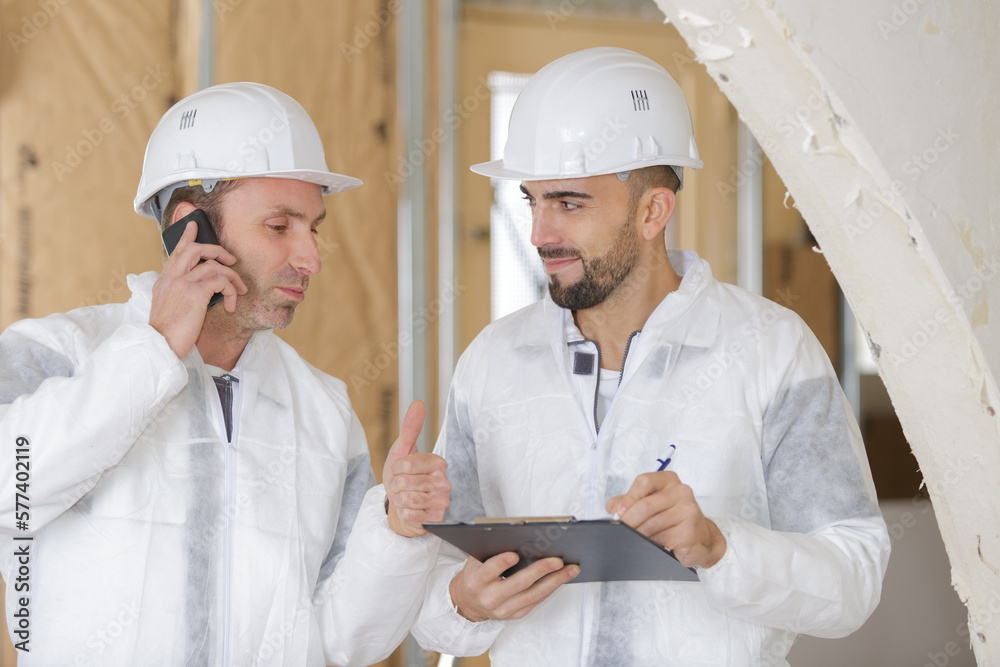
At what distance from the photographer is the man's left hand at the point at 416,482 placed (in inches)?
66.1

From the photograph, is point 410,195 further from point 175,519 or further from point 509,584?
point 509,584

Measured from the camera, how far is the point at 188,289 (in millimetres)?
1755

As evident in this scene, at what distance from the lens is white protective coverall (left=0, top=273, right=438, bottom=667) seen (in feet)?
5.29

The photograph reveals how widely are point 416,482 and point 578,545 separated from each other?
32 cm

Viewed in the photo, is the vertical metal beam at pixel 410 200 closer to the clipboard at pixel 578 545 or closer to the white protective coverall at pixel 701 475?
the white protective coverall at pixel 701 475

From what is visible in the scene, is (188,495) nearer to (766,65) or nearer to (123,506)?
(123,506)

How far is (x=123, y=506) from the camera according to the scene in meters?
1.72

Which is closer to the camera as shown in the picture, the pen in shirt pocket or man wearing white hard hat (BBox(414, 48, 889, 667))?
the pen in shirt pocket

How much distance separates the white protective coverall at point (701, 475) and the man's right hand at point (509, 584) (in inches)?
5.6

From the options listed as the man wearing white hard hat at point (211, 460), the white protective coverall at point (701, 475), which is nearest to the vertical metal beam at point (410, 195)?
the man wearing white hard hat at point (211, 460)

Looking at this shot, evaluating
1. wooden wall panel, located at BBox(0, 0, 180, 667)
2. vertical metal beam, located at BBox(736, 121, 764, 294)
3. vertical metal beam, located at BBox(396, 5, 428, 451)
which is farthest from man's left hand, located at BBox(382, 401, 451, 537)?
vertical metal beam, located at BBox(736, 121, 764, 294)

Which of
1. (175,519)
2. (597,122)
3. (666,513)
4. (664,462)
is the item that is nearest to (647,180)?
(597,122)

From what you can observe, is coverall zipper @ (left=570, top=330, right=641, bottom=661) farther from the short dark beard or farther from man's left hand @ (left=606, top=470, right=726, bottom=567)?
man's left hand @ (left=606, top=470, right=726, bottom=567)

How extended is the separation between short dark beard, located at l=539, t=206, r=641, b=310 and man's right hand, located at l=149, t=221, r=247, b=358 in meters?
0.64
